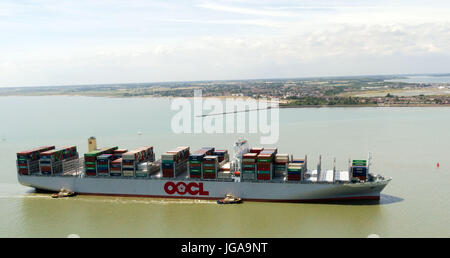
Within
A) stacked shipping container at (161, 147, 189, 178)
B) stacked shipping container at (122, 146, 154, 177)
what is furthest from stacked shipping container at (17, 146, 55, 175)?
stacked shipping container at (161, 147, 189, 178)

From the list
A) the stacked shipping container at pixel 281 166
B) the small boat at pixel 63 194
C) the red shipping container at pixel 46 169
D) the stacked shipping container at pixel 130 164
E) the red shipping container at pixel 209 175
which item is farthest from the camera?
the red shipping container at pixel 46 169

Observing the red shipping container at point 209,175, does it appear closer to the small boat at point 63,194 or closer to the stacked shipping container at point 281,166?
the stacked shipping container at point 281,166

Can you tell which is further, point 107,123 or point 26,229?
point 107,123

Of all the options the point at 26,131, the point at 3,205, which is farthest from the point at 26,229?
the point at 26,131

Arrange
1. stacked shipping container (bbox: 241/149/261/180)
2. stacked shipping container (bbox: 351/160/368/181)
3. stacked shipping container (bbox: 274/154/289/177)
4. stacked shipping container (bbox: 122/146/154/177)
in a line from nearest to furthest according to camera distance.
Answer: stacked shipping container (bbox: 351/160/368/181)
stacked shipping container (bbox: 241/149/261/180)
stacked shipping container (bbox: 274/154/289/177)
stacked shipping container (bbox: 122/146/154/177)

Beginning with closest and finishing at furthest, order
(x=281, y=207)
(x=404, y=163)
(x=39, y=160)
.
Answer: (x=281, y=207) → (x=39, y=160) → (x=404, y=163)

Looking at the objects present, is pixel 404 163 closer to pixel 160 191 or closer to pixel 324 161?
pixel 324 161

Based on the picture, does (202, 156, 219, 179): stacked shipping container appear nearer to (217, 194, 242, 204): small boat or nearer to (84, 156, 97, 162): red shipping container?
(217, 194, 242, 204): small boat

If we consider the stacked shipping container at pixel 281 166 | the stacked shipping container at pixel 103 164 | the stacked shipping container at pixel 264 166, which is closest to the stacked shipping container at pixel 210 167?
the stacked shipping container at pixel 264 166
